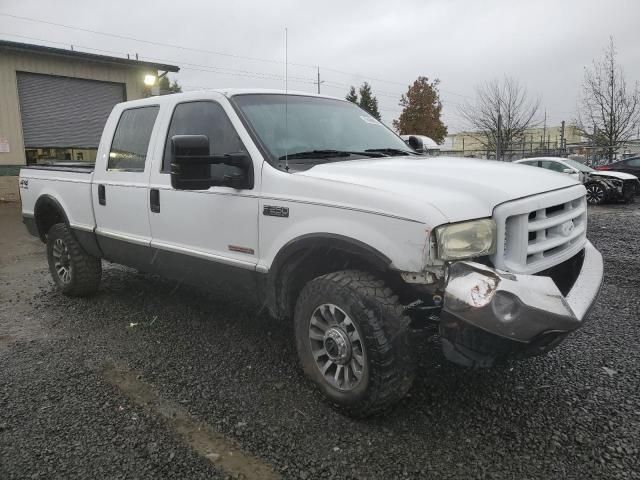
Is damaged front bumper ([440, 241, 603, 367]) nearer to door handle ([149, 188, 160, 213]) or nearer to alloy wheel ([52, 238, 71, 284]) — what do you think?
door handle ([149, 188, 160, 213])

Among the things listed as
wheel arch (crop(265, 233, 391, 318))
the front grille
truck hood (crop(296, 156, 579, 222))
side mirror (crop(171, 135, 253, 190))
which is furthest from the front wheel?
side mirror (crop(171, 135, 253, 190))

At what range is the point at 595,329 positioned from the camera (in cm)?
418

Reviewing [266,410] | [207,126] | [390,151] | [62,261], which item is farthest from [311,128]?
[62,261]

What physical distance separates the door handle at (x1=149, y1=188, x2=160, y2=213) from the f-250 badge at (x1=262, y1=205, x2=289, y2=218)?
117cm

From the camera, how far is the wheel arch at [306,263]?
2.76m

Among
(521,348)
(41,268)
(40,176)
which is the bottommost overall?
(41,268)

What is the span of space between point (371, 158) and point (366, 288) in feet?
3.72

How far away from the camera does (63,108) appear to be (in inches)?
→ 572

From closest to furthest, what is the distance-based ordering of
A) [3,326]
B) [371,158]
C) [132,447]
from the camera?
1. [132,447]
2. [371,158]
3. [3,326]

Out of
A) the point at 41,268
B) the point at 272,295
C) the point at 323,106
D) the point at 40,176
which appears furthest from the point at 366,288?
the point at 41,268

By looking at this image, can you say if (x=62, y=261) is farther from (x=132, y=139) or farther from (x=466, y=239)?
(x=466, y=239)

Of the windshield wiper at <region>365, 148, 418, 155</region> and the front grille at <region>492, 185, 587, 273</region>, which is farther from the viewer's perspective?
the windshield wiper at <region>365, 148, 418, 155</region>

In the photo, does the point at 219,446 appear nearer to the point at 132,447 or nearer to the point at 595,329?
the point at 132,447

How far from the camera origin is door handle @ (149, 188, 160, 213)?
3898 millimetres
